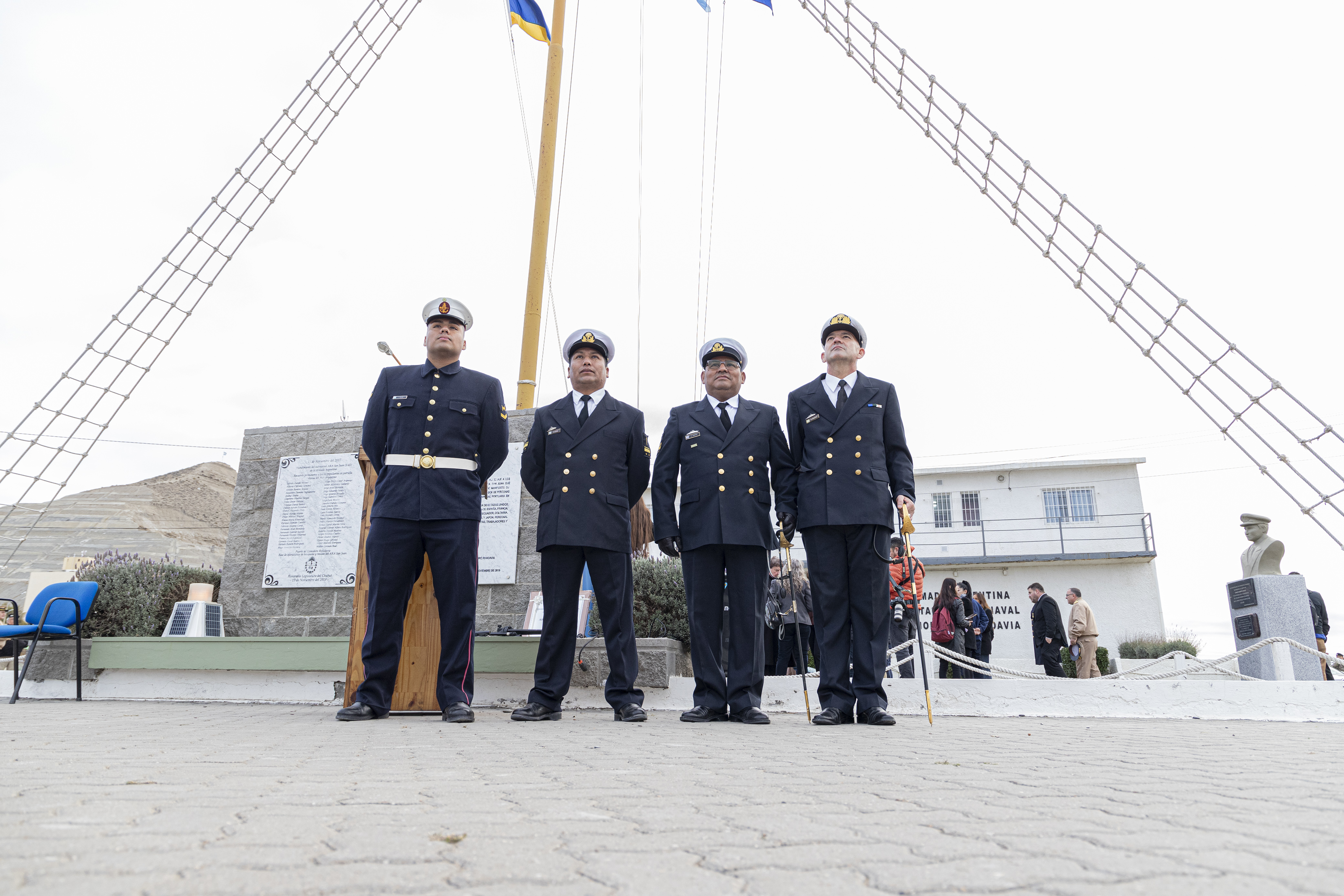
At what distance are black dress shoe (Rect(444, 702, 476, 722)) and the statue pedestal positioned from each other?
20.5ft

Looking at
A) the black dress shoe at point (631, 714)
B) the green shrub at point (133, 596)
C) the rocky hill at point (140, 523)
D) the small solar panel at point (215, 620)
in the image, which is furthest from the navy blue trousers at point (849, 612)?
the rocky hill at point (140, 523)

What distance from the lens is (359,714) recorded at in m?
4.26

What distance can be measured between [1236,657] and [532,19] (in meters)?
9.74

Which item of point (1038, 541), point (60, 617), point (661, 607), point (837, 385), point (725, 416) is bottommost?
point (60, 617)

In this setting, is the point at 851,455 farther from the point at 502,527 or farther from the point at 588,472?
the point at 502,527

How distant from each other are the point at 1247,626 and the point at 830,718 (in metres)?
5.23

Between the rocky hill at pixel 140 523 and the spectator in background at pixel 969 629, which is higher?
the rocky hill at pixel 140 523

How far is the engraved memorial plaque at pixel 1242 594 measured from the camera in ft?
24.4

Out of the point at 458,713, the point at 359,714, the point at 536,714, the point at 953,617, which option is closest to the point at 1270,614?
the point at 953,617

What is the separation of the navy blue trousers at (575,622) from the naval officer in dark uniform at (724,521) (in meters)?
0.32

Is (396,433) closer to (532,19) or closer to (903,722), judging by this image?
(903,722)

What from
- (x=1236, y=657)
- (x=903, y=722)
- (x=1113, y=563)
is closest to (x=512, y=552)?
(x=903, y=722)

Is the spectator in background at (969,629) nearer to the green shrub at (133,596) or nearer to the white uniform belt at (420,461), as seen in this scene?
the white uniform belt at (420,461)

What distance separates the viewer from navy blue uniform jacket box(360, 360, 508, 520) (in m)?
4.45
